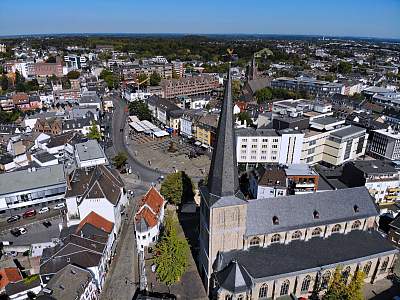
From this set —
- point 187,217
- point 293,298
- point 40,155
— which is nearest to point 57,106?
point 40,155

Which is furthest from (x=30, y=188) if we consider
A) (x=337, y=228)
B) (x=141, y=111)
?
(x=141, y=111)

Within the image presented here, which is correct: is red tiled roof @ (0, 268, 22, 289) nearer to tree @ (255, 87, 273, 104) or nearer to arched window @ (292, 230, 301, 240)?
arched window @ (292, 230, 301, 240)

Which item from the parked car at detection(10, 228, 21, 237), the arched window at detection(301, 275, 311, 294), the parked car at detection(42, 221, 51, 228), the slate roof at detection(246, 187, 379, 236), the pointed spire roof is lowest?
the parked car at detection(10, 228, 21, 237)

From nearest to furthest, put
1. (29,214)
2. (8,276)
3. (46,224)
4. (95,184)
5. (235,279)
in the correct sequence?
1. (235,279)
2. (8,276)
3. (95,184)
4. (46,224)
5. (29,214)

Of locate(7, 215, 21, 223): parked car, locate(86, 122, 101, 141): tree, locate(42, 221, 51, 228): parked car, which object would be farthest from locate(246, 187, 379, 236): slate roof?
locate(86, 122, 101, 141): tree

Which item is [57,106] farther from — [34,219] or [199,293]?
[199,293]

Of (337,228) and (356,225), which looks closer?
(337,228)

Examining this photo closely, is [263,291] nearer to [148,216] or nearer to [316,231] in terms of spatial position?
[316,231]
